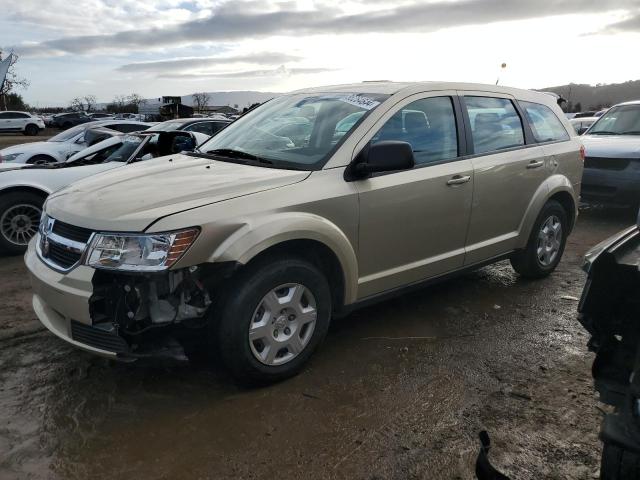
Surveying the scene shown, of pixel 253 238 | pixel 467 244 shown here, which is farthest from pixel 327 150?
pixel 467 244

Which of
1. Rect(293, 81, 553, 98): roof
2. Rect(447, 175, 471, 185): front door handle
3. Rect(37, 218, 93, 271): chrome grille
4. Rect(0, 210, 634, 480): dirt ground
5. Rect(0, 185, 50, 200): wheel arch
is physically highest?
Rect(293, 81, 553, 98): roof

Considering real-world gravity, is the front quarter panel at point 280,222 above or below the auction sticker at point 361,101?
below

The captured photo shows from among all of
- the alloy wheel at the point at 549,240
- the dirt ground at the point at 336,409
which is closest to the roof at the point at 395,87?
the alloy wheel at the point at 549,240

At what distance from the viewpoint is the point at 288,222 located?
10.1 ft

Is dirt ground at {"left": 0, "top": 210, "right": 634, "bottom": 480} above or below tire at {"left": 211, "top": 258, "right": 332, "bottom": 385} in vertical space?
below

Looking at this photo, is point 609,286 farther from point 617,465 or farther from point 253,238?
point 253,238

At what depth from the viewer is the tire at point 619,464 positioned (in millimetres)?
1816

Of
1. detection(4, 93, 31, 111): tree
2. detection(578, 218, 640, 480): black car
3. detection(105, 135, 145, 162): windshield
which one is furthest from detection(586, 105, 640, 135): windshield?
detection(4, 93, 31, 111): tree

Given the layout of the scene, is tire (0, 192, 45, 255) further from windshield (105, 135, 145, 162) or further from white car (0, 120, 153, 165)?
white car (0, 120, 153, 165)

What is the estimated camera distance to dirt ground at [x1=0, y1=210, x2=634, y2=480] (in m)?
2.58

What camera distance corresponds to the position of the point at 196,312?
2.87 meters

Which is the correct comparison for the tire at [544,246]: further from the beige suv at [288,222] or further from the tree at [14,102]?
the tree at [14,102]

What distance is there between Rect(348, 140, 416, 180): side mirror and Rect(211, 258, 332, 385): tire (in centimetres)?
70

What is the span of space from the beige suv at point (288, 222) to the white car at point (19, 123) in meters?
35.3
